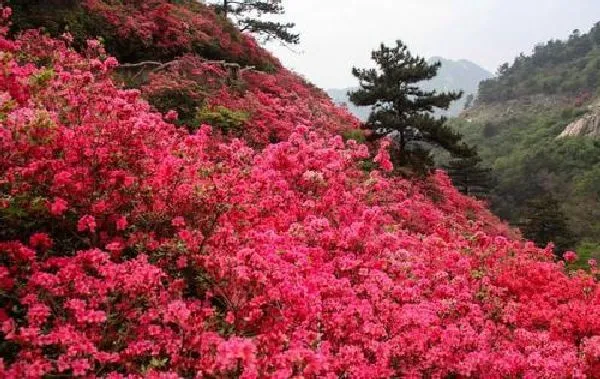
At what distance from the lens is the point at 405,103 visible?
23.1 m

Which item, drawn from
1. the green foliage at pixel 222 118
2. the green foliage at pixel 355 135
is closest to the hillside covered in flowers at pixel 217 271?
the green foliage at pixel 222 118

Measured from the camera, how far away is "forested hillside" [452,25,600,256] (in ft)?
156

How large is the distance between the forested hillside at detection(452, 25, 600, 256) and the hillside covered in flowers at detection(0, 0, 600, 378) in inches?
1087

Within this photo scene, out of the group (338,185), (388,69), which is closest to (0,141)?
(338,185)

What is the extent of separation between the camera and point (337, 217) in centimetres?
1153

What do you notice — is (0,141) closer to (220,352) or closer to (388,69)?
(220,352)

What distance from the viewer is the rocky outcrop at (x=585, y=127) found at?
70.4 m

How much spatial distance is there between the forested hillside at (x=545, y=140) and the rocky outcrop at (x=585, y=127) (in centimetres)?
167

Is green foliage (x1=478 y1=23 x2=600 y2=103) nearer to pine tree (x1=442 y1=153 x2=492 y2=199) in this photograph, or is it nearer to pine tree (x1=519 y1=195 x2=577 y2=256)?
pine tree (x1=442 y1=153 x2=492 y2=199)

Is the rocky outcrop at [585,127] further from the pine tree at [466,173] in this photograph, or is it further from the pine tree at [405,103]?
the pine tree at [405,103]

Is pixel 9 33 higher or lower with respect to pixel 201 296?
higher

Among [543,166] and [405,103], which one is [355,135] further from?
[543,166]

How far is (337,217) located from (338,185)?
119 cm

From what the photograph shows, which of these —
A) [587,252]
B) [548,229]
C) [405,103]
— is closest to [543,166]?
[587,252]
